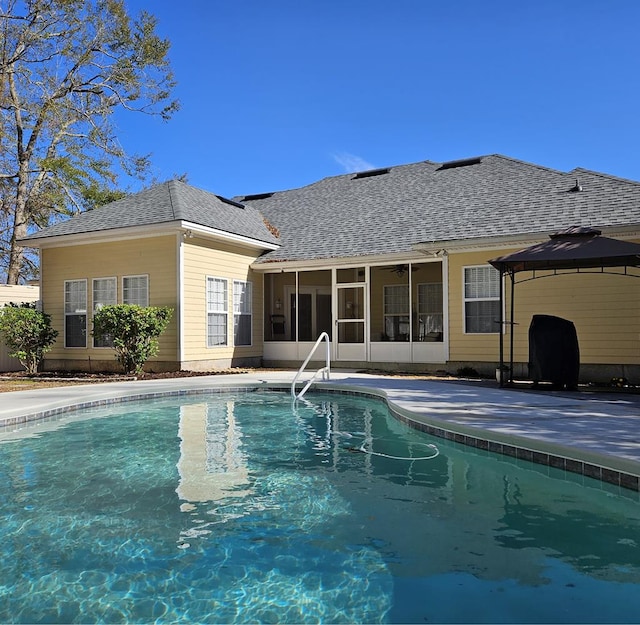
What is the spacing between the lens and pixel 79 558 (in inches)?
130

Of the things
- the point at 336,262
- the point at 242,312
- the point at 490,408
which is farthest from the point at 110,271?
the point at 490,408

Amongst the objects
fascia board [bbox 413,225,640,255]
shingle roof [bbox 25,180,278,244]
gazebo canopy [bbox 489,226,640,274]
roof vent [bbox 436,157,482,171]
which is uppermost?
roof vent [bbox 436,157,482,171]

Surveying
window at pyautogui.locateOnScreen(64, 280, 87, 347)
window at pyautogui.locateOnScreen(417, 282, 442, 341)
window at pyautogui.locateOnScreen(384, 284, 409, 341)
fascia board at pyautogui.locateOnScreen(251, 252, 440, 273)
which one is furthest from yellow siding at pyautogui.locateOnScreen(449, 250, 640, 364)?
window at pyautogui.locateOnScreen(64, 280, 87, 347)

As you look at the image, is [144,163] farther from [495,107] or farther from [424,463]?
[424,463]

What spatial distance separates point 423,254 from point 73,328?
887 cm

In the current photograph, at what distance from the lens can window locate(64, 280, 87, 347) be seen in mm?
14227

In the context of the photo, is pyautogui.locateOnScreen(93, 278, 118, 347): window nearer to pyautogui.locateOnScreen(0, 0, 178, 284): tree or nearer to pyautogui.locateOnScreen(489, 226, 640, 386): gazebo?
pyautogui.locateOnScreen(489, 226, 640, 386): gazebo

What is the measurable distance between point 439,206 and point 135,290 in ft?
26.0

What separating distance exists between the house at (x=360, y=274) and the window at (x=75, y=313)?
39 mm

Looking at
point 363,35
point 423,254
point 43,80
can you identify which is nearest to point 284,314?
point 423,254

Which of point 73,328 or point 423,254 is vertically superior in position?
point 423,254

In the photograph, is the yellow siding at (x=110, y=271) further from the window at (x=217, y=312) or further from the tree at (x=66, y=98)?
the tree at (x=66, y=98)

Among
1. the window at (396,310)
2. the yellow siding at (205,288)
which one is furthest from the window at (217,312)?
the window at (396,310)

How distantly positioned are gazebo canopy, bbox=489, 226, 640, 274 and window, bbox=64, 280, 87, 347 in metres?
10.1
